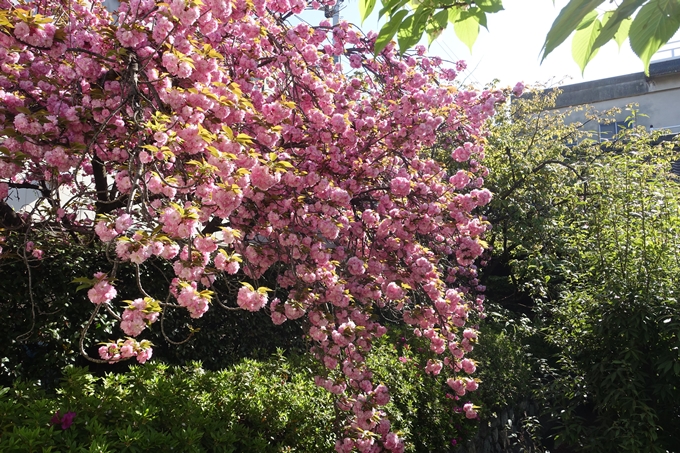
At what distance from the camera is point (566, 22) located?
105cm

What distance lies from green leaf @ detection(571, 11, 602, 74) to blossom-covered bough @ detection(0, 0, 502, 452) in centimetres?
149

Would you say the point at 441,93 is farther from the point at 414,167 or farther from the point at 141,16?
the point at 141,16

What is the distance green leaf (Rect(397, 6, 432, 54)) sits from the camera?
1.51m

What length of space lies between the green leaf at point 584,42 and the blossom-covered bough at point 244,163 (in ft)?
4.89

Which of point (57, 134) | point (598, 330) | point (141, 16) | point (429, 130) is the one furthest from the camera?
point (598, 330)

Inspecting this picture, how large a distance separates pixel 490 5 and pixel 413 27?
226 millimetres

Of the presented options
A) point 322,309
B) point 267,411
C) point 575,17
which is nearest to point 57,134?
point 322,309

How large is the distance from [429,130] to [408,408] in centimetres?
247

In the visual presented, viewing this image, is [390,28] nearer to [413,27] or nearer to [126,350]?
[413,27]

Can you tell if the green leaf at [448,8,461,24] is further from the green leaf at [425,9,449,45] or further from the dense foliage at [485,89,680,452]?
the dense foliage at [485,89,680,452]

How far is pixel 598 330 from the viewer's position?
489cm

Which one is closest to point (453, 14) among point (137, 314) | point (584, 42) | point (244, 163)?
point (584, 42)

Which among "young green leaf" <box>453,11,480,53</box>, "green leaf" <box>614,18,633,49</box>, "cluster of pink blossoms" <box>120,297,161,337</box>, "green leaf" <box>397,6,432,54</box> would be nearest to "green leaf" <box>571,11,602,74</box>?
"green leaf" <box>614,18,633,49</box>

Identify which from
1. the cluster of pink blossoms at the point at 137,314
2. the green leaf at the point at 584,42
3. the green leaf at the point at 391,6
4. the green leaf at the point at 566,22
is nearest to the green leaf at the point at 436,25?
the green leaf at the point at 391,6
